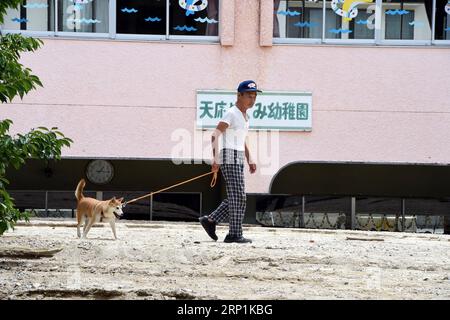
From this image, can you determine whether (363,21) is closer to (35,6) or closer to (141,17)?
(141,17)

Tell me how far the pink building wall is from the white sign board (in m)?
0.17

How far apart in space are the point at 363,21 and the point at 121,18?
5035 mm

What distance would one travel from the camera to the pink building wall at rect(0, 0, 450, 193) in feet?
69.1

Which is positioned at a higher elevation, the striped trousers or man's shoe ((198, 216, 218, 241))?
the striped trousers

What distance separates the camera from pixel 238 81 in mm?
21234

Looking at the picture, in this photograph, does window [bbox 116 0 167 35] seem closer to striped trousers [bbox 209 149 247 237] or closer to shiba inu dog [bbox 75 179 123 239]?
shiba inu dog [bbox 75 179 123 239]

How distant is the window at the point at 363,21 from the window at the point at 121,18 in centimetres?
158

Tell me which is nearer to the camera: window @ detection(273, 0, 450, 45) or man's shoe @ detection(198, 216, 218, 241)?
man's shoe @ detection(198, 216, 218, 241)

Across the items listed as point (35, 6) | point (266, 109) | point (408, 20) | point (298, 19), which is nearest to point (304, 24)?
point (298, 19)

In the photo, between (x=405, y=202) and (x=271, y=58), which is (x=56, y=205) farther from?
(x=405, y=202)

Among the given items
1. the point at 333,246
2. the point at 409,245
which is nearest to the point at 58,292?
the point at 333,246

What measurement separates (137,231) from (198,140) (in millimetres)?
5478

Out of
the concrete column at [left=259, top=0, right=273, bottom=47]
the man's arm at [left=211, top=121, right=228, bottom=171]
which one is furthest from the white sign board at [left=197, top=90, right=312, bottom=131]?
the man's arm at [left=211, top=121, right=228, bottom=171]

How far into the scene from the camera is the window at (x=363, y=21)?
21.5m
